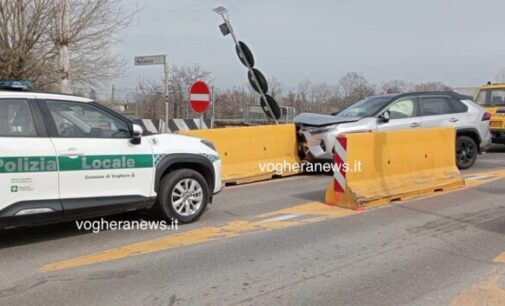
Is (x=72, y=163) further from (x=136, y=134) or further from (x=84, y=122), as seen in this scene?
(x=136, y=134)

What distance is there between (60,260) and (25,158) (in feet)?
3.72

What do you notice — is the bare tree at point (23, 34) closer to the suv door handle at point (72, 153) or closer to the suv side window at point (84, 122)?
the suv side window at point (84, 122)

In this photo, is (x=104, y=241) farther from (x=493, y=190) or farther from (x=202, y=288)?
(x=493, y=190)

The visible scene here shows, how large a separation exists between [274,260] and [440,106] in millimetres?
8176

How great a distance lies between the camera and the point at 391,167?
9047 mm

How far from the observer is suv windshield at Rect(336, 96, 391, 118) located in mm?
11688

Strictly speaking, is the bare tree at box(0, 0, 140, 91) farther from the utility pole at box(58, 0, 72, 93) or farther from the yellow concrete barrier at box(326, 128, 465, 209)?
the yellow concrete barrier at box(326, 128, 465, 209)

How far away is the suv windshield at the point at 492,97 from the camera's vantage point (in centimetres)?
1750

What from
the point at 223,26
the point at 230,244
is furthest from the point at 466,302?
the point at 223,26

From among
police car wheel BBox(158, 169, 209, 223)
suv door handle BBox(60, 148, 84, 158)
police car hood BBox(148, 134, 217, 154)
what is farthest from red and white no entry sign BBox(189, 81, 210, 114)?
suv door handle BBox(60, 148, 84, 158)

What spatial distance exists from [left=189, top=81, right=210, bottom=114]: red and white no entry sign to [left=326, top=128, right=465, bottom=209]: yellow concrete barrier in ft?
20.9

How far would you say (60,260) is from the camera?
223 inches

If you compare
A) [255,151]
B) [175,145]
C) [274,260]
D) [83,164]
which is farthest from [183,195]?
[255,151]

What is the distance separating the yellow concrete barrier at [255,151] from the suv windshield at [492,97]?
9086 millimetres
